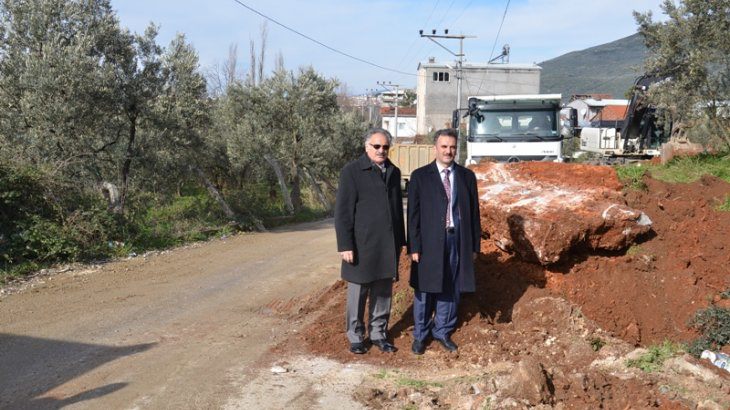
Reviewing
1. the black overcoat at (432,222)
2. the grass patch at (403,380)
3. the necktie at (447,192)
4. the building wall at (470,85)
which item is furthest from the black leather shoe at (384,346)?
the building wall at (470,85)

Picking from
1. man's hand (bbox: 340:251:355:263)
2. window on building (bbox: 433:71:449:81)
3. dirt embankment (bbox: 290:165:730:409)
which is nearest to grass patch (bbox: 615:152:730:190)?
dirt embankment (bbox: 290:165:730:409)

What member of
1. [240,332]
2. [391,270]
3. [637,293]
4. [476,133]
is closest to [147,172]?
[476,133]

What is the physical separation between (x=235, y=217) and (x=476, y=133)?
6.69 meters

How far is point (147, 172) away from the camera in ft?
45.6

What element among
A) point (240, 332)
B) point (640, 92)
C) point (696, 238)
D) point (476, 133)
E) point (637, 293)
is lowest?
point (240, 332)

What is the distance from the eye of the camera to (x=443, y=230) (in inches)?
218

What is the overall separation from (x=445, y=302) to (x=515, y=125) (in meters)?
8.46

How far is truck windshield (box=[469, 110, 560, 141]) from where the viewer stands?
43.3 feet

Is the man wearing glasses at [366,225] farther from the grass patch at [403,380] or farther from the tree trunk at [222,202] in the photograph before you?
the tree trunk at [222,202]

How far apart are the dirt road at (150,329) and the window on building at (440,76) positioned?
186 feet

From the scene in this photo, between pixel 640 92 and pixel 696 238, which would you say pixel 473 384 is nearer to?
pixel 696 238

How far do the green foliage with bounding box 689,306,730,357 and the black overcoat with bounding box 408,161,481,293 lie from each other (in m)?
1.92

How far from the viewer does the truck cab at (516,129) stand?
13.1 m

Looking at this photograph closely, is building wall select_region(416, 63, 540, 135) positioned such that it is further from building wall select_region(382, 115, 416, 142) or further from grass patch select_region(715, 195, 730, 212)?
grass patch select_region(715, 195, 730, 212)
